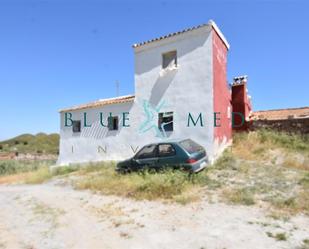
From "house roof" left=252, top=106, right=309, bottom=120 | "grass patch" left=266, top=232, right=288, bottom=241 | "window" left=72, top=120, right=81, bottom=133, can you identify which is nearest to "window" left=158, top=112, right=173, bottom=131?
"window" left=72, top=120, right=81, bottom=133

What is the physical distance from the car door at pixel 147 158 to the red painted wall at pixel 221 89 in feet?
10.8

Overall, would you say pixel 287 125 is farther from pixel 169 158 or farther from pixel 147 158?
pixel 147 158

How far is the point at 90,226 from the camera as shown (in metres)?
5.54

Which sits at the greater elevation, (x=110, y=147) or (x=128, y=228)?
(x=110, y=147)

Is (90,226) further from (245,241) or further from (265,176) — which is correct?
(265,176)

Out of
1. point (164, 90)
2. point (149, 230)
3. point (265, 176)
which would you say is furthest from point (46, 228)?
point (164, 90)

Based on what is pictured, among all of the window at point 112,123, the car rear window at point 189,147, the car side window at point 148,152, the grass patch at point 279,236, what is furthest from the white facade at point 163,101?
the grass patch at point 279,236

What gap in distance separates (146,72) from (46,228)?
937 centimetres

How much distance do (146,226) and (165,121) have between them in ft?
25.1

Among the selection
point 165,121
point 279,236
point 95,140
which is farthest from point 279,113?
point 279,236

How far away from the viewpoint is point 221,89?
12.6 m

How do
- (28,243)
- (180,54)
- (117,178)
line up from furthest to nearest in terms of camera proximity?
(180,54)
(117,178)
(28,243)

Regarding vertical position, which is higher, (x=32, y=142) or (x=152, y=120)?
(x=152, y=120)

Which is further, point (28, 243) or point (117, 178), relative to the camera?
point (117, 178)
